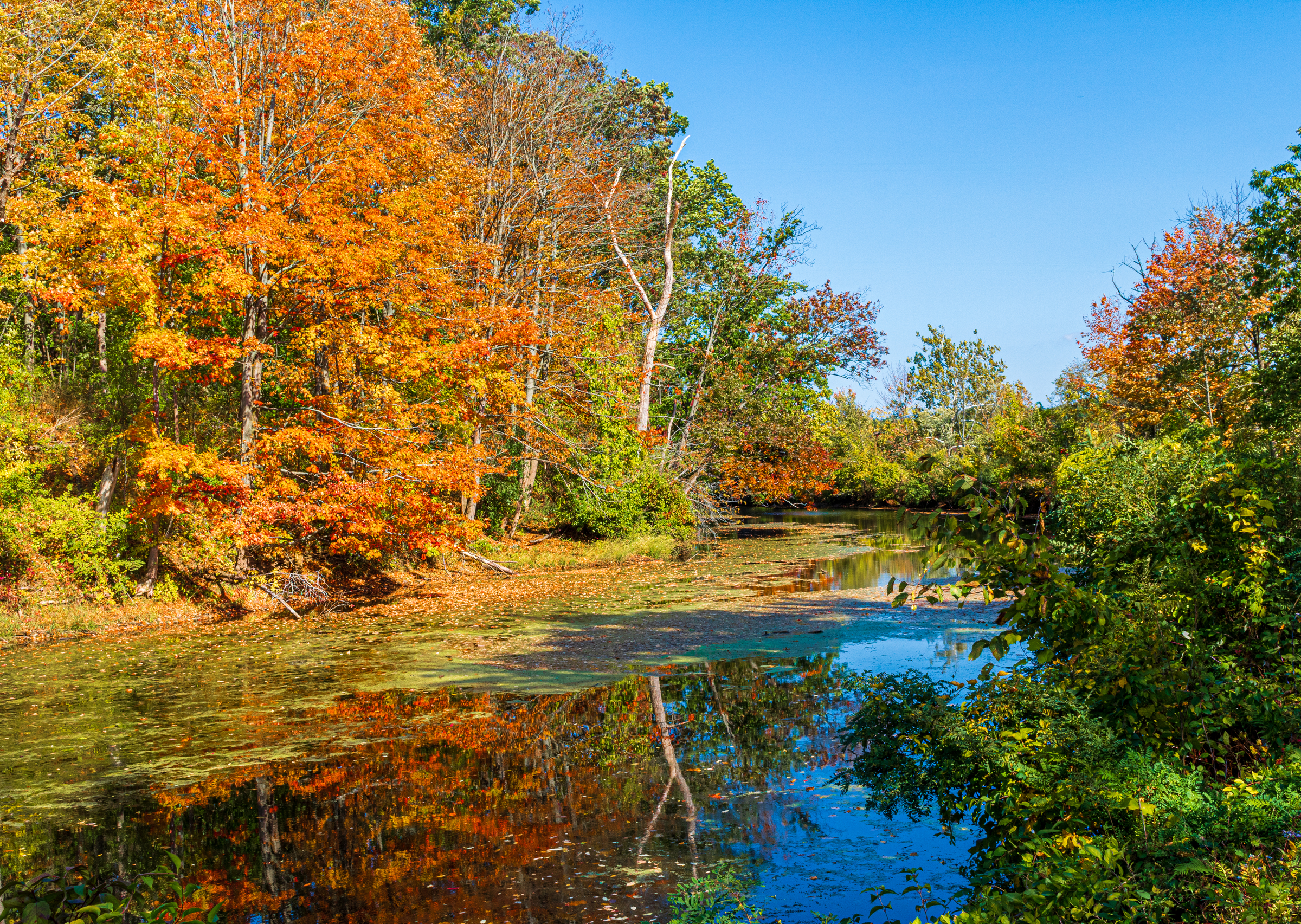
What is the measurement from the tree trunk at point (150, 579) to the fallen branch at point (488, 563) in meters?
6.53

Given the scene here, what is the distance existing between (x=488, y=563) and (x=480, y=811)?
15.2 m

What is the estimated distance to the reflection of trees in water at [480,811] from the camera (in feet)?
17.6

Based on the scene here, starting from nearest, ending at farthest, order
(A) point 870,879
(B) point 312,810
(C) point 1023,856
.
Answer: (C) point 1023,856, (A) point 870,879, (B) point 312,810

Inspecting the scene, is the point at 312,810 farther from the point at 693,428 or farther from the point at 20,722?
the point at 693,428

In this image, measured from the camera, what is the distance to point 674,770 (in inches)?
295

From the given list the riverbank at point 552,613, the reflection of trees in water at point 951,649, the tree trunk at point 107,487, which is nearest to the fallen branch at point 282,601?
the riverbank at point 552,613

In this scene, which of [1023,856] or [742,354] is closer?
[1023,856]

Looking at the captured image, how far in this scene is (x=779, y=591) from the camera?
18516 mm

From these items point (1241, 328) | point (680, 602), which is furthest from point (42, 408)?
point (1241, 328)

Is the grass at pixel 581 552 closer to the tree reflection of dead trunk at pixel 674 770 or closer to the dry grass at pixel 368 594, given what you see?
the dry grass at pixel 368 594

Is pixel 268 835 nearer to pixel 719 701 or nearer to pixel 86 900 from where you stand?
pixel 86 900

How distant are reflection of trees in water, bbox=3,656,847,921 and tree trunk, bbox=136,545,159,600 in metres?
8.76

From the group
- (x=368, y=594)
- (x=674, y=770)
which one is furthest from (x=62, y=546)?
(x=674, y=770)

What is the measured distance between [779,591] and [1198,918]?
15261 mm
